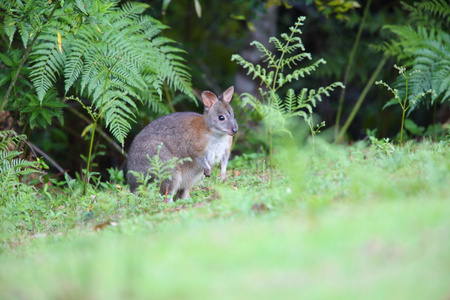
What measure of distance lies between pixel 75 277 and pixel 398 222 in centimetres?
184

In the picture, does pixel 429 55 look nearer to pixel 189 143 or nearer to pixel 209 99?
pixel 209 99

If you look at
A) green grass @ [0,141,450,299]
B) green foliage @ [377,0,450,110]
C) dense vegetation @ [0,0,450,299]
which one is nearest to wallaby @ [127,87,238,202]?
dense vegetation @ [0,0,450,299]

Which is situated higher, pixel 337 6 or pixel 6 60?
pixel 337 6

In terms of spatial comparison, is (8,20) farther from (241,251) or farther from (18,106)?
(241,251)

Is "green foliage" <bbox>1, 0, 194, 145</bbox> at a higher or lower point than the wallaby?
higher

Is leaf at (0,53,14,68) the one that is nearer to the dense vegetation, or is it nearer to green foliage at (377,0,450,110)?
the dense vegetation

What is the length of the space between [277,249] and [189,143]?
161 inches

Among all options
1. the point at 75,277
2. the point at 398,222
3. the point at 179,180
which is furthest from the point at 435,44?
the point at 75,277

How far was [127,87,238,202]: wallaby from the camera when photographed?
271 inches

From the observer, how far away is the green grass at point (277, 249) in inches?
108

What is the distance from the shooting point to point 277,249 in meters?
3.10

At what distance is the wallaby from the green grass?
2.17 metres

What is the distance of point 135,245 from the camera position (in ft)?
11.6

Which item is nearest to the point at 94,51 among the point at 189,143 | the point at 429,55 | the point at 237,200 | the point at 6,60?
the point at 6,60
